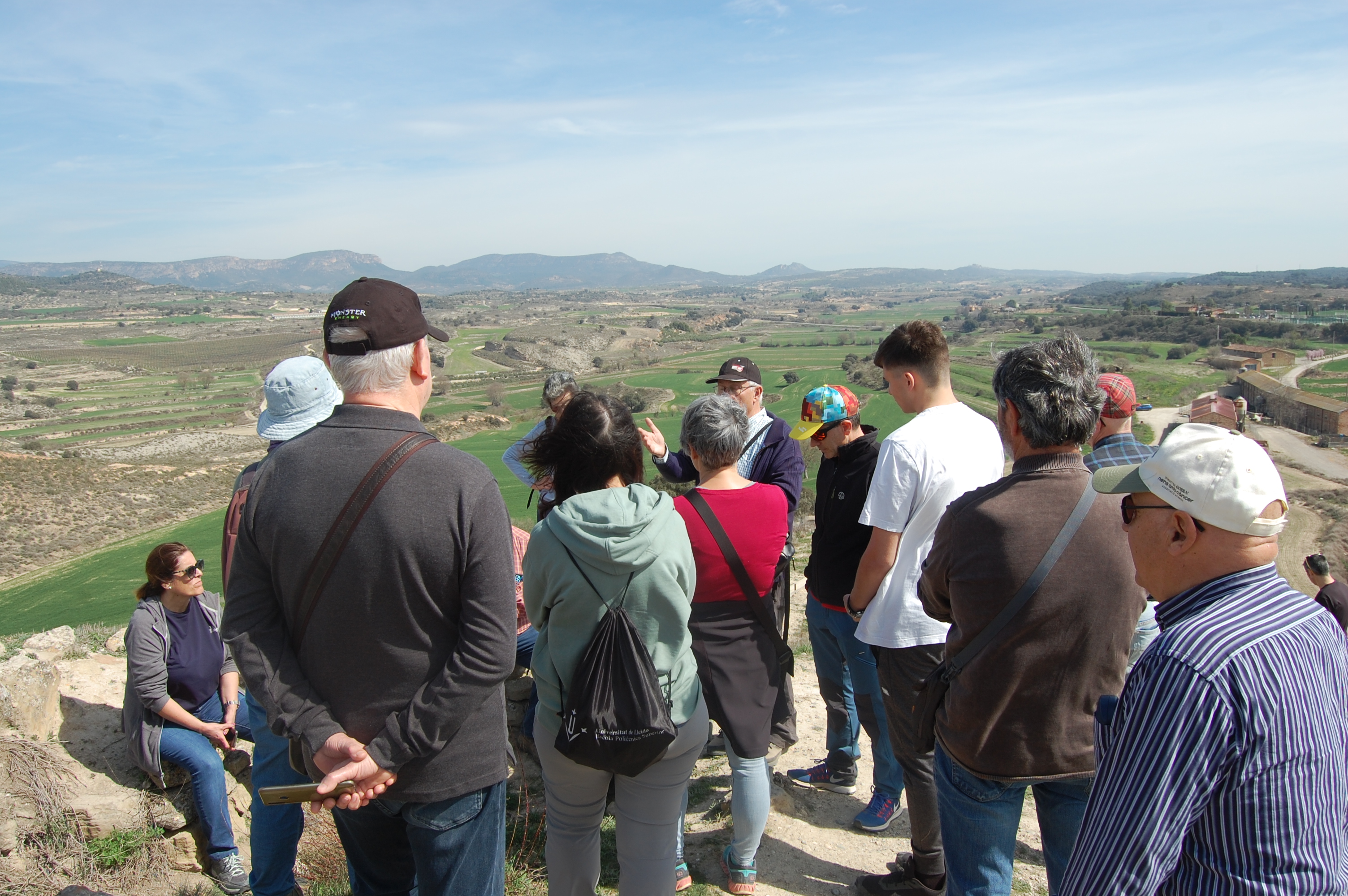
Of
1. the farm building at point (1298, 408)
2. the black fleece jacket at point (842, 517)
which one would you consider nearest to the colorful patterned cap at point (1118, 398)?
the black fleece jacket at point (842, 517)

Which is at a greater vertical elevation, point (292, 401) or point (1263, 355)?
point (292, 401)

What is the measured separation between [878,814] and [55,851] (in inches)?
156

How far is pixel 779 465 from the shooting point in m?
4.03

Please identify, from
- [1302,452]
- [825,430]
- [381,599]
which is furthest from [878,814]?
[1302,452]

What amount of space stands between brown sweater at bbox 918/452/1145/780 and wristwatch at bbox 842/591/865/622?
86 centimetres

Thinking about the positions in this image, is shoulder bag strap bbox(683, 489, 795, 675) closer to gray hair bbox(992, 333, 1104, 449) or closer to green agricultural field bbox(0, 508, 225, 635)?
gray hair bbox(992, 333, 1104, 449)

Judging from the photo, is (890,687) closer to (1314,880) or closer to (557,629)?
(557,629)

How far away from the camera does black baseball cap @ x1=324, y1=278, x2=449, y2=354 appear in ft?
6.50

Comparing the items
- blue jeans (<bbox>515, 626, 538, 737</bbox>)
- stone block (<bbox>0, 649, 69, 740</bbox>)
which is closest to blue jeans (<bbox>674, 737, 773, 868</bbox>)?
blue jeans (<bbox>515, 626, 538, 737</bbox>)

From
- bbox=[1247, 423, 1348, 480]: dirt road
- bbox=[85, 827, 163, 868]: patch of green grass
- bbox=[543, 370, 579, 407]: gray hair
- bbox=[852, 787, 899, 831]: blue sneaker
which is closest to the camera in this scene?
bbox=[85, 827, 163, 868]: patch of green grass

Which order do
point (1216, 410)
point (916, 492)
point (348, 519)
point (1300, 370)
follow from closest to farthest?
point (348, 519) → point (916, 492) → point (1216, 410) → point (1300, 370)

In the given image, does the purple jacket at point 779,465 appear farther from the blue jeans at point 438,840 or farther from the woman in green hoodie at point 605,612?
the blue jeans at point 438,840

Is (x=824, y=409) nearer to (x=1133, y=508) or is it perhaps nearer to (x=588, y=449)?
(x=588, y=449)

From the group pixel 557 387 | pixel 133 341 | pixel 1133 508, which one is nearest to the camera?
pixel 1133 508
